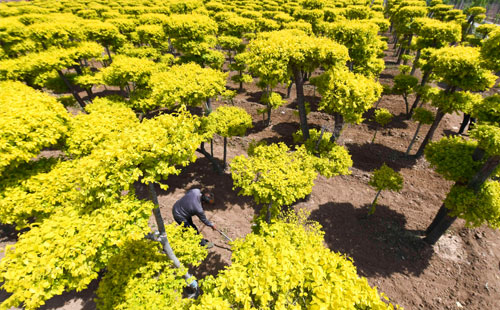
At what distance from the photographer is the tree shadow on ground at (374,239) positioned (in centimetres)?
1015

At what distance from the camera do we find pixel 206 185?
14.3 m

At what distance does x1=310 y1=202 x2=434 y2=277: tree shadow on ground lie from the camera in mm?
10148

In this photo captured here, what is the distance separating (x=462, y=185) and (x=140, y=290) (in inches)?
527

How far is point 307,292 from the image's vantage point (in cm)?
455

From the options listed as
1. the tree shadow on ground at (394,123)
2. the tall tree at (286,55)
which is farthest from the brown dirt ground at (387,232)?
the tall tree at (286,55)

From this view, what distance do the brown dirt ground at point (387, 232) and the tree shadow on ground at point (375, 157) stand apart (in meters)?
0.07

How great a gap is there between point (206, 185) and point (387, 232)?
1089 cm

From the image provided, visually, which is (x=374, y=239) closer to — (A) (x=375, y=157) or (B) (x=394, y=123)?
A: (A) (x=375, y=157)

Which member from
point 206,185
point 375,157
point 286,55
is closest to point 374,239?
point 375,157

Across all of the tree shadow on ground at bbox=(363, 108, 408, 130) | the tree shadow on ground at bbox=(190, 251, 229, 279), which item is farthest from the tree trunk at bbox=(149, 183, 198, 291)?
the tree shadow on ground at bbox=(363, 108, 408, 130)

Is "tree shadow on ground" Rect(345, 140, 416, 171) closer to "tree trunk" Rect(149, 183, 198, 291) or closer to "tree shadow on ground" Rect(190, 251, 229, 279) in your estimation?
"tree shadow on ground" Rect(190, 251, 229, 279)

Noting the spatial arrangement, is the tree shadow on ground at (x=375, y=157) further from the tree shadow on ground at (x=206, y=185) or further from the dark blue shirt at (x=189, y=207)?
the dark blue shirt at (x=189, y=207)

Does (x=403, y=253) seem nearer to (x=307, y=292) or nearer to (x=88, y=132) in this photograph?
(x=307, y=292)

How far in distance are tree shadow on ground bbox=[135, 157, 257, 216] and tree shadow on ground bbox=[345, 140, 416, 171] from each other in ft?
29.9
